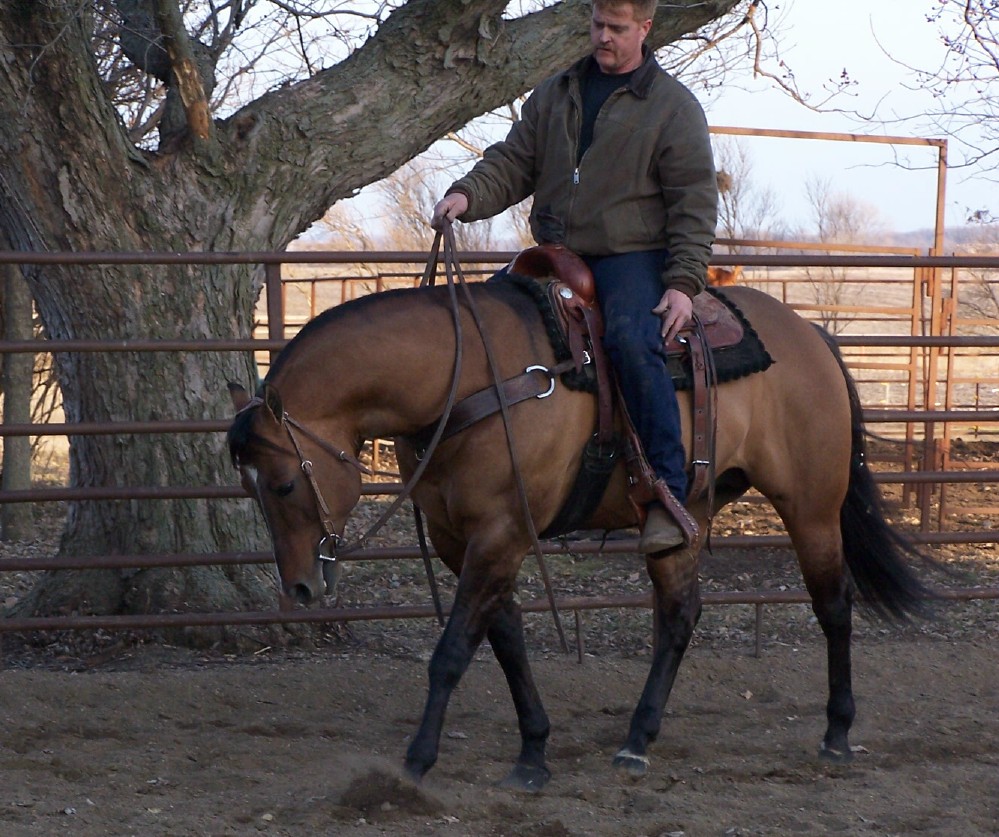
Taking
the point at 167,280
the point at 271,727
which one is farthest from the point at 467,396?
the point at 167,280

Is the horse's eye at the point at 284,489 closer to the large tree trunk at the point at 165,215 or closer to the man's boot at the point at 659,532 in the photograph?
the man's boot at the point at 659,532

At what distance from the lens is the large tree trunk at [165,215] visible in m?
5.12

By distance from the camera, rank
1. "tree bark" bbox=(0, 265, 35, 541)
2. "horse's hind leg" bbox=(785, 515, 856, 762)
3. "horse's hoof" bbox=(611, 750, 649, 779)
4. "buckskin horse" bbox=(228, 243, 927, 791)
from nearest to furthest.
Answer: "buckskin horse" bbox=(228, 243, 927, 791), "horse's hoof" bbox=(611, 750, 649, 779), "horse's hind leg" bbox=(785, 515, 856, 762), "tree bark" bbox=(0, 265, 35, 541)

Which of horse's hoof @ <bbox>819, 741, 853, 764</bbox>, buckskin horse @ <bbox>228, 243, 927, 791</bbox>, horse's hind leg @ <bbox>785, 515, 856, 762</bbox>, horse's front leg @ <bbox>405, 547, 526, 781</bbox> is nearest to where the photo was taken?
buckskin horse @ <bbox>228, 243, 927, 791</bbox>

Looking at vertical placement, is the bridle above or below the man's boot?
above

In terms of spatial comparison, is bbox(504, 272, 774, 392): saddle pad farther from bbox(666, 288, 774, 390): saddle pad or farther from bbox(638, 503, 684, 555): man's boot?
bbox(638, 503, 684, 555): man's boot

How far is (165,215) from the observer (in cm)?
536

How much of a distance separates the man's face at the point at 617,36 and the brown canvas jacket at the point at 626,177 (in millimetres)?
72

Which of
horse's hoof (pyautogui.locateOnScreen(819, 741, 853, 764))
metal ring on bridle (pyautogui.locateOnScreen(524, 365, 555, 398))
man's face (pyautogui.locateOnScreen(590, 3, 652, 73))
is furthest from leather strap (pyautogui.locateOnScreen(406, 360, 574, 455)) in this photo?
horse's hoof (pyautogui.locateOnScreen(819, 741, 853, 764))

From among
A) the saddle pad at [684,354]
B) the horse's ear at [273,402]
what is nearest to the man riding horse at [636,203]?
the saddle pad at [684,354]

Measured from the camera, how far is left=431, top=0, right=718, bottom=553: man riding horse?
12.3 ft

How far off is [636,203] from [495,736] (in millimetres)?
1985

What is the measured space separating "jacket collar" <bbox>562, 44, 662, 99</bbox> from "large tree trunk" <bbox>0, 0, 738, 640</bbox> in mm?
2055

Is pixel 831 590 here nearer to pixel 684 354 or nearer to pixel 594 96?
pixel 684 354
